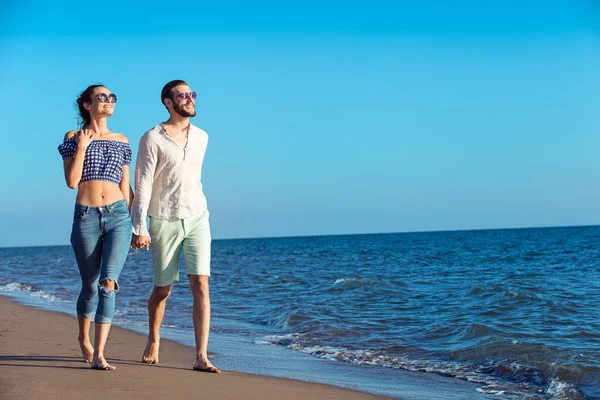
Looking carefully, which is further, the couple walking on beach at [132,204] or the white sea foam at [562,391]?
the white sea foam at [562,391]

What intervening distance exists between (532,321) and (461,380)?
3.44 meters

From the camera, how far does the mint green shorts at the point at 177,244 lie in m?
4.47

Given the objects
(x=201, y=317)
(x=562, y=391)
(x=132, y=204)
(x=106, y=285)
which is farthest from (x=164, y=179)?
(x=562, y=391)

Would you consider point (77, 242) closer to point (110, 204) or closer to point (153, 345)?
point (110, 204)

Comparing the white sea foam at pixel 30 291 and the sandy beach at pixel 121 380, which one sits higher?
the sandy beach at pixel 121 380

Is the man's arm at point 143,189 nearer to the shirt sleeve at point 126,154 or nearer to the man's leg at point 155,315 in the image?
the shirt sleeve at point 126,154

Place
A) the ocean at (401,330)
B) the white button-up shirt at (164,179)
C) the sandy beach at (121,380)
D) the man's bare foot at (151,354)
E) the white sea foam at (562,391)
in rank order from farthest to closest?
the ocean at (401,330)
the white sea foam at (562,391)
the man's bare foot at (151,354)
the white button-up shirt at (164,179)
the sandy beach at (121,380)

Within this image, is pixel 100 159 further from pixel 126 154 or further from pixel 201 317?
pixel 201 317

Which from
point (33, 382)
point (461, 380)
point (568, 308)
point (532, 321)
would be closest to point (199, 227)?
point (33, 382)

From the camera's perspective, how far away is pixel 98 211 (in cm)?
425

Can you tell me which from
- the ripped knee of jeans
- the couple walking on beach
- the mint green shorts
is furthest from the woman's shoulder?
the ripped knee of jeans

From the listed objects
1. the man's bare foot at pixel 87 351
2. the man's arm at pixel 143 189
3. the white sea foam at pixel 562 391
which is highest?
the man's arm at pixel 143 189

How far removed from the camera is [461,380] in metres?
5.59

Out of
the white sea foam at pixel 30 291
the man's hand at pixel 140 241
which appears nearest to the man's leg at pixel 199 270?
the man's hand at pixel 140 241
